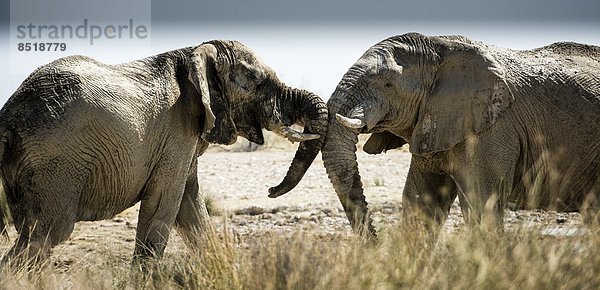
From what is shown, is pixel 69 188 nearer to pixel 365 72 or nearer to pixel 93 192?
pixel 93 192

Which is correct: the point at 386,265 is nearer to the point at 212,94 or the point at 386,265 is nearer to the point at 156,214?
the point at 156,214

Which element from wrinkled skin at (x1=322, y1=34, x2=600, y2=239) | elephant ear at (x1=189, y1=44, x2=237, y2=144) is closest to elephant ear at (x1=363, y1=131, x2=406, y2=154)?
wrinkled skin at (x1=322, y1=34, x2=600, y2=239)

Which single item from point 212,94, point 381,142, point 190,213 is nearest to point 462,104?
point 381,142

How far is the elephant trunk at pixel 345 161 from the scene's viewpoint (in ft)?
30.0

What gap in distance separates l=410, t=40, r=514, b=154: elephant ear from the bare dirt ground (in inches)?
28.9

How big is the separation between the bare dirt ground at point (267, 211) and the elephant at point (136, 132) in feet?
1.41

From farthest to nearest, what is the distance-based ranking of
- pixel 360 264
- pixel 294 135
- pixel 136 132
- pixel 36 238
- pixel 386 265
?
pixel 294 135, pixel 136 132, pixel 36 238, pixel 386 265, pixel 360 264

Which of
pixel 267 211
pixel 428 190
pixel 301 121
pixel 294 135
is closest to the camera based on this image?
pixel 294 135

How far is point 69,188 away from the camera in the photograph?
27.7 ft

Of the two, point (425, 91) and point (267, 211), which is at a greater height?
point (425, 91)

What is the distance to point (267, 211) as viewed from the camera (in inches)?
541

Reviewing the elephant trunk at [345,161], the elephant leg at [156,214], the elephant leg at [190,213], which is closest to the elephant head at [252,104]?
the elephant trunk at [345,161]

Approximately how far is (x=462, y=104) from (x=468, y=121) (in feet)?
0.50

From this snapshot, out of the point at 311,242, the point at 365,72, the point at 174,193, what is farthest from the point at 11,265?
the point at 365,72
